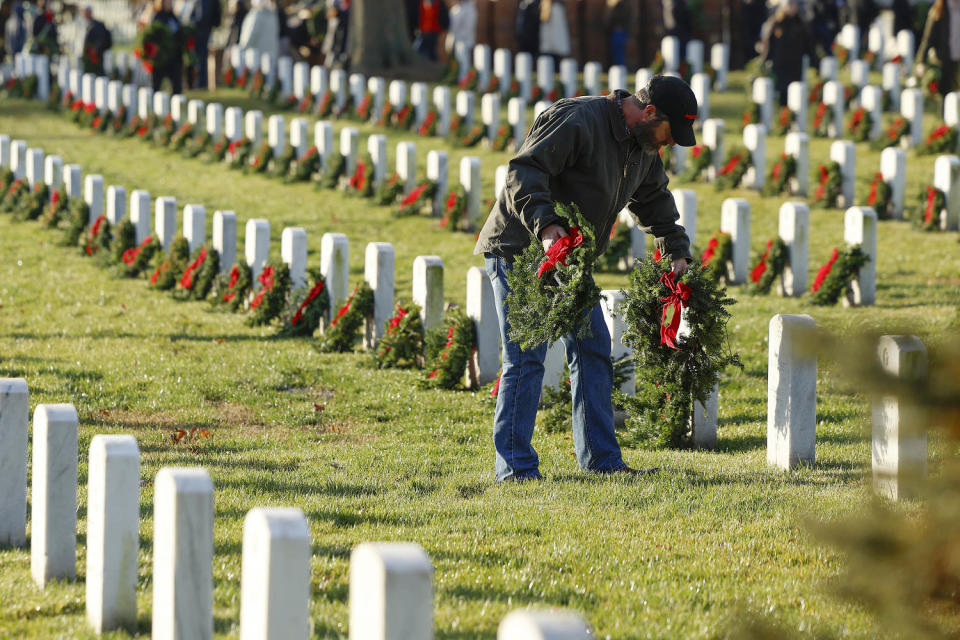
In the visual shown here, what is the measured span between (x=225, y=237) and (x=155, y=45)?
1191cm

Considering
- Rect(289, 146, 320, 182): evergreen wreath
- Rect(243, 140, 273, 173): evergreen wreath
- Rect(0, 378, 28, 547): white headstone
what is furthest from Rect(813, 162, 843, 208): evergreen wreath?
Rect(0, 378, 28, 547): white headstone

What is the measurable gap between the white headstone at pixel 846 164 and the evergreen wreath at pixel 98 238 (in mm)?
7108

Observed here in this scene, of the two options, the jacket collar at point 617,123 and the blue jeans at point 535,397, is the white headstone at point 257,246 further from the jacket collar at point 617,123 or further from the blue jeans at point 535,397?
the jacket collar at point 617,123

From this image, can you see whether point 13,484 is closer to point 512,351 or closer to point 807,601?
point 512,351

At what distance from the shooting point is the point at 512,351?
18.8 feet

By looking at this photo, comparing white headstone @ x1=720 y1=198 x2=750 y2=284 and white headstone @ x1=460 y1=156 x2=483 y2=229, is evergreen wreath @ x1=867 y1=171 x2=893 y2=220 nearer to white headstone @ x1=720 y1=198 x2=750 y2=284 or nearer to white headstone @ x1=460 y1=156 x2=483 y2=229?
white headstone @ x1=720 y1=198 x2=750 y2=284

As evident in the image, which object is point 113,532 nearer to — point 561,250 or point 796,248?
point 561,250

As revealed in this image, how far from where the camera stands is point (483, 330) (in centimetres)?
808

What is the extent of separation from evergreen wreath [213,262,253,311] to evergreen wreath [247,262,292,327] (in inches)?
20.0

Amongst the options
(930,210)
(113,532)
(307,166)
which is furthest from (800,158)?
(113,532)

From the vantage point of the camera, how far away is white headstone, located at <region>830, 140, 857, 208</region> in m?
13.5

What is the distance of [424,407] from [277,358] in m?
1.45

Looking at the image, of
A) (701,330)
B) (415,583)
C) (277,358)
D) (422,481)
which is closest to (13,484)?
(422,481)

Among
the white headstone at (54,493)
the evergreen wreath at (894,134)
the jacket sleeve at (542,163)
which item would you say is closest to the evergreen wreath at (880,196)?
the evergreen wreath at (894,134)
